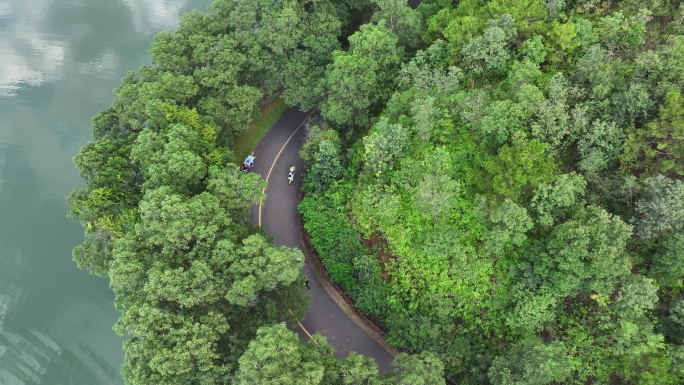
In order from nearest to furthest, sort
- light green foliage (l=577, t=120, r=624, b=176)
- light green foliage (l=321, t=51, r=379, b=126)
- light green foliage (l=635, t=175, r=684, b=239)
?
light green foliage (l=635, t=175, r=684, b=239) → light green foliage (l=577, t=120, r=624, b=176) → light green foliage (l=321, t=51, r=379, b=126)

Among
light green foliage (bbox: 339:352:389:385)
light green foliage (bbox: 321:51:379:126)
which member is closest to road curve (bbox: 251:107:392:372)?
light green foliage (bbox: 321:51:379:126)

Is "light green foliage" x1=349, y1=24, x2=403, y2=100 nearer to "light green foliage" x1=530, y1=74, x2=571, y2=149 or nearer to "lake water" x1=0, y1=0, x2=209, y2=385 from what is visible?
"light green foliage" x1=530, y1=74, x2=571, y2=149

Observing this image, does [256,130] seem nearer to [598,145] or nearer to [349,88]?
[349,88]

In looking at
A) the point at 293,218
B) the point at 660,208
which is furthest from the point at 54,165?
the point at 660,208

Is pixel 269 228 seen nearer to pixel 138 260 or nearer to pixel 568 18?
pixel 138 260

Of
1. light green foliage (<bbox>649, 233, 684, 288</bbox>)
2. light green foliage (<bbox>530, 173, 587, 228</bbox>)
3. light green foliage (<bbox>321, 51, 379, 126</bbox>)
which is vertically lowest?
light green foliage (<bbox>649, 233, 684, 288</bbox>)

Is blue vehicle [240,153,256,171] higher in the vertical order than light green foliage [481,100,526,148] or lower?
higher

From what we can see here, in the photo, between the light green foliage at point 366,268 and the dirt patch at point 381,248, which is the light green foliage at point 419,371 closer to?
the light green foliage at point 366,268
